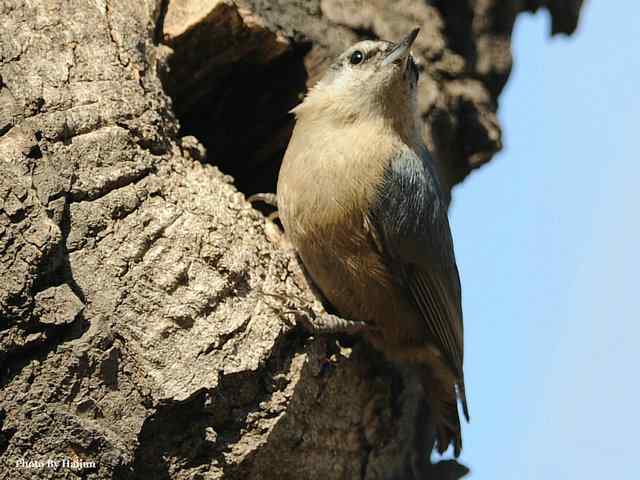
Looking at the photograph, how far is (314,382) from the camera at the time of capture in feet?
10.6

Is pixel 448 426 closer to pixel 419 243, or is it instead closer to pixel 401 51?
pixel 419 243

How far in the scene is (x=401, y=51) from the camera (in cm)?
378

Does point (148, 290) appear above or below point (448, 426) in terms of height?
below

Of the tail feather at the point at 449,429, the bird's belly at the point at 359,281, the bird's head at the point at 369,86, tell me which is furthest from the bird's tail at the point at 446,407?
the bird's head at the point at 369,86

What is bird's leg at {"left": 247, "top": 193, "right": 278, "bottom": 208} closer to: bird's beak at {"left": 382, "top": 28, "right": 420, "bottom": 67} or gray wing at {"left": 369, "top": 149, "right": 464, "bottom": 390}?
gray wing at {"left": 369, "top": 149, "right": 464, "bottom": 390}

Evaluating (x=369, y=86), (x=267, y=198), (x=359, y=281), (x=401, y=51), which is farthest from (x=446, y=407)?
(x=401, y=51)

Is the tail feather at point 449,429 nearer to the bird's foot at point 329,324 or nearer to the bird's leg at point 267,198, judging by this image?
the bird's foot at point 329,324

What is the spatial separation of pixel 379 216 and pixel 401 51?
2.39 feet

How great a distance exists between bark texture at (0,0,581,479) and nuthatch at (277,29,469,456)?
0.47 ft

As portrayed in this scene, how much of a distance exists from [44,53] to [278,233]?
46.7 inches

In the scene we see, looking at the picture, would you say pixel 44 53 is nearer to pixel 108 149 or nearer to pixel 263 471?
pixel 108 149

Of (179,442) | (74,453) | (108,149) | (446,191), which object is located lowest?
(74,453)

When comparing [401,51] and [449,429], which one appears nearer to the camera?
[401,51]

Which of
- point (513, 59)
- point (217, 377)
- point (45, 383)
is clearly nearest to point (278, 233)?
point (217, 377)
